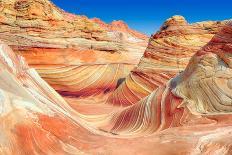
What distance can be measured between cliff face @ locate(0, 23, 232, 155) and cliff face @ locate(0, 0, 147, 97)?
9106 mm

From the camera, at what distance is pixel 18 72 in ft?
19.9

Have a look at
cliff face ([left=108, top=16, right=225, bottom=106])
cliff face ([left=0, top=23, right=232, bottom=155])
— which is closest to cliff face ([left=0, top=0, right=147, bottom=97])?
cliff face ([left=108, top=16, right=225, bottom=106])

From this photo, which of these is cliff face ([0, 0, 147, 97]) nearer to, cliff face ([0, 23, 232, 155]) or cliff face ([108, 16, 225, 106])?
cliff face ([108, 16, 225, 106])

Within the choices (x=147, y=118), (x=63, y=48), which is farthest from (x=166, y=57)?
(x=147, y=118)

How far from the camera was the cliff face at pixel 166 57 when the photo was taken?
14.1 m

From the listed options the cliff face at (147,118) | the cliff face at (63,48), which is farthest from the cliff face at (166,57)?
the cliff face at (147,118)

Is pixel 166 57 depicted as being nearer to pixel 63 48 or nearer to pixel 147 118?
pixel 63 48

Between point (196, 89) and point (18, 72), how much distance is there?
2658 millimetres

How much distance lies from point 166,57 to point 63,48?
4.98 meters

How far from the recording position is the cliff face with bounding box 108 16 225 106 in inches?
555

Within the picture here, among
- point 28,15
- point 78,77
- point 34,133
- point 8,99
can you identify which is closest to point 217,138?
point 34,133

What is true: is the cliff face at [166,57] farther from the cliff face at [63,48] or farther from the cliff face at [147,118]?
the cliff face at [147,118]

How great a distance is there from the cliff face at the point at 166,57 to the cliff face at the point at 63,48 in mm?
2182

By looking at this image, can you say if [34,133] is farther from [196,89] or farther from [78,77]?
[78,77]
